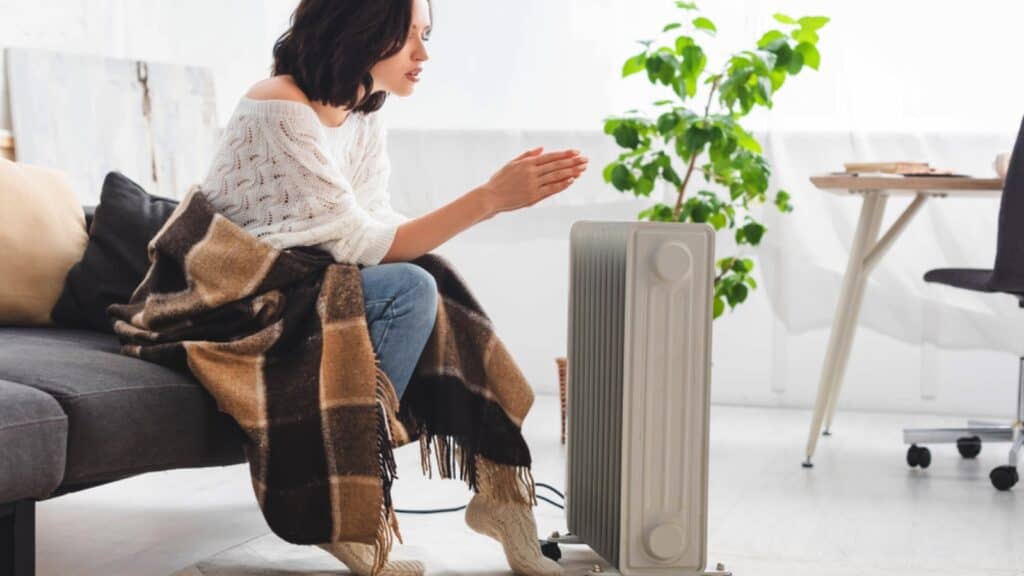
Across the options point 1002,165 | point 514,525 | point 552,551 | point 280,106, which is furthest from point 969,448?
point 280,106

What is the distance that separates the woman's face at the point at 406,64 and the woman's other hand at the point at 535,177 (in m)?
0.26

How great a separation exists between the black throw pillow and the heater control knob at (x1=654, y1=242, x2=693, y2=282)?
95 cm

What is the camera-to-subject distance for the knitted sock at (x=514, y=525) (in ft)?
6.22

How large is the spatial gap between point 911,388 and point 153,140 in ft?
7.67

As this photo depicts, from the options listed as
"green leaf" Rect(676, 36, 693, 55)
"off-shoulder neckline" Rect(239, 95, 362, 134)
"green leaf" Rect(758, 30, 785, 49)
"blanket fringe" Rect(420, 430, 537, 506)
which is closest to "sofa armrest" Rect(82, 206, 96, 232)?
"off-shoulder neckline" Rect(239, 95, 362, 134)

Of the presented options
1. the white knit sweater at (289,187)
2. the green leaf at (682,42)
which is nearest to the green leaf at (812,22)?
the green leaf at (682,42)

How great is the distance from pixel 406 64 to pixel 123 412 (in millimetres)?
703

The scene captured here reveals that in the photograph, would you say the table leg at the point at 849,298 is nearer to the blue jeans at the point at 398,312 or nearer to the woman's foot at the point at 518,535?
the woman's foot at the point at 518,535

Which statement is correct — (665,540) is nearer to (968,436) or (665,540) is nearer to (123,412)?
(123,412)

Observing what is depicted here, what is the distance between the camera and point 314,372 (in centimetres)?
172

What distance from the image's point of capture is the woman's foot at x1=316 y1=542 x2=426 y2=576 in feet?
6.14

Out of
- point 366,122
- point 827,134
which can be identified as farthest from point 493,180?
point 827,134

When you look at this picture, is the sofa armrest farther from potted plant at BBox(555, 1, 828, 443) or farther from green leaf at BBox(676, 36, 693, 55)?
green leaf at BBox(676, 36, 693, 55)

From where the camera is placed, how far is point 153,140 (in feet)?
11.5
